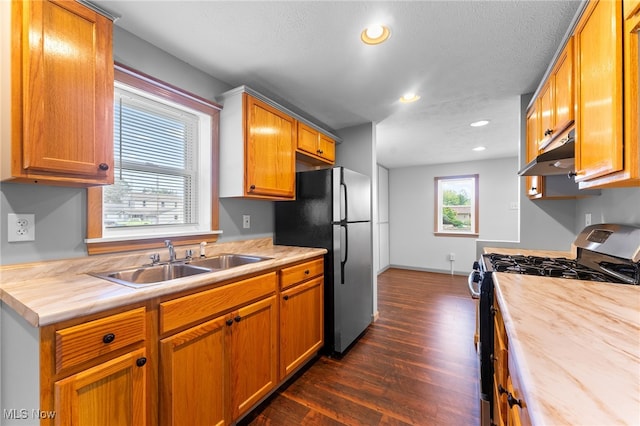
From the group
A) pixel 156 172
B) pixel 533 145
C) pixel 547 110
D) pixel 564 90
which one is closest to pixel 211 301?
pixel 156 172

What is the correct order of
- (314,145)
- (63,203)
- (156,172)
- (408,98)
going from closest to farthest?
(63,203)
(156,172)
(408,98)
(314,145)

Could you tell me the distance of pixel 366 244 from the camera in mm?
2783

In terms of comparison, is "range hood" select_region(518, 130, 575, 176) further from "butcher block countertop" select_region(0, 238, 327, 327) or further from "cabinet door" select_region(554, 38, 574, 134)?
"butcher block countertop" select_region(0, 238, 327, 327)

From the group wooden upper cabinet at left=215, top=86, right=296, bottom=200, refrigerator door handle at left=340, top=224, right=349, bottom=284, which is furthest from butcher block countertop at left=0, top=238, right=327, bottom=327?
refrigerator door handle at left=340, top=224, right=349, bottom=284

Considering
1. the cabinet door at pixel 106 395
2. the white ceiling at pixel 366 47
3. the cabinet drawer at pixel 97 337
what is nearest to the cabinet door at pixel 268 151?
the white ceiling at pixel 366 47

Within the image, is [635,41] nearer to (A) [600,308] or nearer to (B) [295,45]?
(A) [600,308]

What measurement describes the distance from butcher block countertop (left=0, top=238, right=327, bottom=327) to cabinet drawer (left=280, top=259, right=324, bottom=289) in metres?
0.21

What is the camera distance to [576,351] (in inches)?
24.5

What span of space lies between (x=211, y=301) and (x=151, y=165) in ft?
3.52

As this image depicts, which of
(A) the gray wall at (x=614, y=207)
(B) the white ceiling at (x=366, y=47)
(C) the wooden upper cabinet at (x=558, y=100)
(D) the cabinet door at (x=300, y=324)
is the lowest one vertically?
(D) the cabinet door at (x=300, y=324)

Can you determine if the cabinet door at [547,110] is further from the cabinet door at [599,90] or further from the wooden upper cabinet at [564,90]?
the cabinet door at [599,90]

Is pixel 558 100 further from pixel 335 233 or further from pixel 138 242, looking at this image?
pixel 138 242

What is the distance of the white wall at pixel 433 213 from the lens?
16.4 ft

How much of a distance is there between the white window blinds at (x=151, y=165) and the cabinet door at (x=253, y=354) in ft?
2.96
